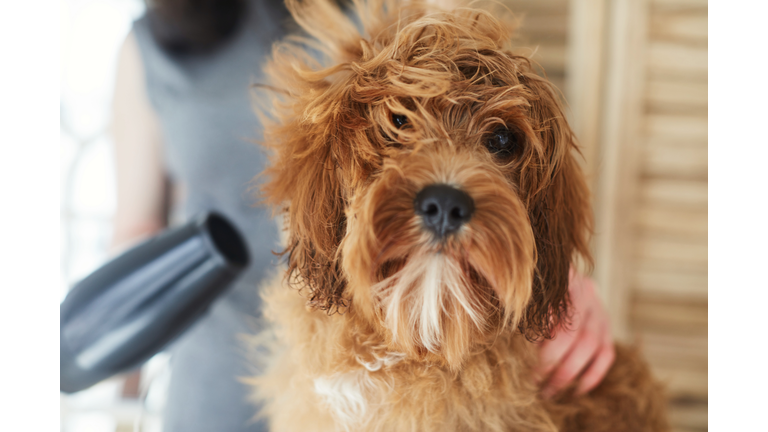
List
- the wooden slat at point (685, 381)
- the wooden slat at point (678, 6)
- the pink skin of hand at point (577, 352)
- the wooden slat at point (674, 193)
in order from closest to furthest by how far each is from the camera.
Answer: the pink skin of hand at point (577, 352) → the wooden slat at point (678, 6) → the wooden slat at point (674, 193) → the wooden slat at point (685, 381)

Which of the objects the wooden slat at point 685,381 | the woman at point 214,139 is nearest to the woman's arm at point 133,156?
the woman at point 214,139

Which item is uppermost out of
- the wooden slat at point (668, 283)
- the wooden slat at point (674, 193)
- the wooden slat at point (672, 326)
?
the wooden slat at point (674, 193)

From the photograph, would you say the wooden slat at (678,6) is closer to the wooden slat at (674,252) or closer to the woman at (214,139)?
the wooden slat at (674,252)

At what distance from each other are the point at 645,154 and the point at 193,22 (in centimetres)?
161

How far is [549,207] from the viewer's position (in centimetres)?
88

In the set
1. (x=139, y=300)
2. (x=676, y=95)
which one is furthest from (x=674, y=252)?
(x=139, y=300)

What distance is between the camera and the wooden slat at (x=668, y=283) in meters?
1.73

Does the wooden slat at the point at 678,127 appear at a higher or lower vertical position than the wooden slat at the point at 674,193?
higher

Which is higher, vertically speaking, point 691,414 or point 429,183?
point 429,183

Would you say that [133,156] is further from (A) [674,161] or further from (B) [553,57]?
(A) [674,161]

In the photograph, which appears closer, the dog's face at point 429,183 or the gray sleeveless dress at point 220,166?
the dog's face at point 429,183

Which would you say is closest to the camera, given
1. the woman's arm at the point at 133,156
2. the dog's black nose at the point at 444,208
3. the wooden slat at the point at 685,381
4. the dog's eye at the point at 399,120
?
the dog's black nose at the point at 444,208
